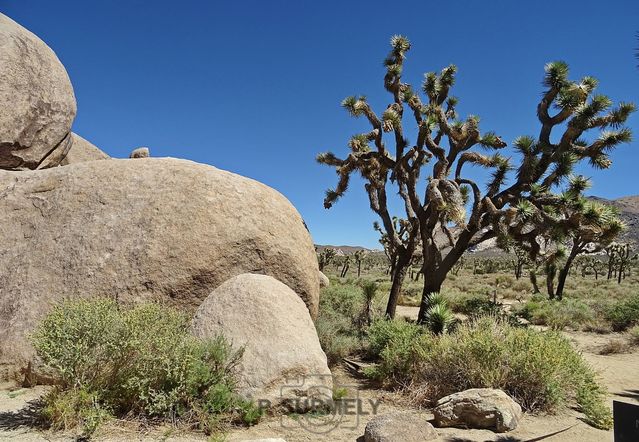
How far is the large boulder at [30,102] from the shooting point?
998 cm

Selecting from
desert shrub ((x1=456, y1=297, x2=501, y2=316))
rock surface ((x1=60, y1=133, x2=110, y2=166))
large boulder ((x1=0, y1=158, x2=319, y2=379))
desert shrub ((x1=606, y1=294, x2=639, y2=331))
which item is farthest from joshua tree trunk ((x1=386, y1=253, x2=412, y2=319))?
rock surface ((x1=60, y1=133, x2=110, y2=166))

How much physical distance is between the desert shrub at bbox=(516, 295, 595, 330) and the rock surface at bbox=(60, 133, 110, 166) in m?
17.2

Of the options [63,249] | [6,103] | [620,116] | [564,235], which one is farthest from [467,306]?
[6,103]

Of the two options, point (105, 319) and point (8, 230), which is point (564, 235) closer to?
point (105, 319)

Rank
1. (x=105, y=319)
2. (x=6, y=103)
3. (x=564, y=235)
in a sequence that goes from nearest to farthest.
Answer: (x=105, y=319), (x=6, y=103), (x=564, y=235)

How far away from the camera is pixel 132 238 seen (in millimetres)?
7328

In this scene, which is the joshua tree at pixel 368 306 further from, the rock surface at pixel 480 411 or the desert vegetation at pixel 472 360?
the rock surface at pixel 480 411

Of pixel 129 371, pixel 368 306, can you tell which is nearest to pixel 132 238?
pixel 129 371

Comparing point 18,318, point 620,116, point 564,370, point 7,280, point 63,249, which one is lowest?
point 564,370

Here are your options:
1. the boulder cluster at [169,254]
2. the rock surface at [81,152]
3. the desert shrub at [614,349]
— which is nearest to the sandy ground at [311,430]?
the boulder cluster at [169,254]

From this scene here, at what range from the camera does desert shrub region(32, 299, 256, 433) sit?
5.11m

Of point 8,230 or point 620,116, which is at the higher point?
point 620,116

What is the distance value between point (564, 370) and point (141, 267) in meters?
7.02

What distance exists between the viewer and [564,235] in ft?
37.1
